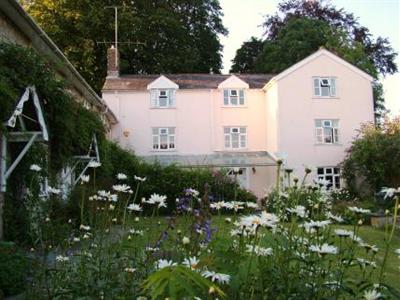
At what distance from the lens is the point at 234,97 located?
103ft

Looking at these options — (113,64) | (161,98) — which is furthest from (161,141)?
(113,64)

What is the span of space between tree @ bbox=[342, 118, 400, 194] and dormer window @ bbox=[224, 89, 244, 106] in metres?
6.97

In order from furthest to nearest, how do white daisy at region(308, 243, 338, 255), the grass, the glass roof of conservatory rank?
the glass roof of conservatory < the grass < white daisy at region(308, 243, 338, 255)

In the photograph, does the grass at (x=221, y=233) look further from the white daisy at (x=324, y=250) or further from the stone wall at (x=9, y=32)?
the stone wall at (x=9, y=32)

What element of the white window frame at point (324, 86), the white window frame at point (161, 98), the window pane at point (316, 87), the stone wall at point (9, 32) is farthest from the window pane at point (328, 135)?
the stone wall at point (9, 32)

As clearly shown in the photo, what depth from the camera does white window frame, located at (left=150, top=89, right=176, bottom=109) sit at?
3117 cm

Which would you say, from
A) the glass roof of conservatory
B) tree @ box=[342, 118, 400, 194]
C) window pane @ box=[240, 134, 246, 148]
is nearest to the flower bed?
tree @ box=[342, 118, 400, 194]

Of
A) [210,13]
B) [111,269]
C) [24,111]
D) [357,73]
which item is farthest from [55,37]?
[111,269]

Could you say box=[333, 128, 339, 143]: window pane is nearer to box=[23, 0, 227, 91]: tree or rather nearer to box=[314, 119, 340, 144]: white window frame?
box=[314, 119, 340, 144]: white window frame

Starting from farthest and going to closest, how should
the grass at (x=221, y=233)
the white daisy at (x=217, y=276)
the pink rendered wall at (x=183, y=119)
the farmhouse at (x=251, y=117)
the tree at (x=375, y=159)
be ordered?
1. the pink rendered wall at (x=183, y=119)
2. the farmhouse at (x=251, y=117)
3. the tree at (x=375, y=159)
4. the grass at (x=221, y=233)
5. the white daisy at (x=217, y=276)

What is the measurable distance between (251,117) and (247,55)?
16866 mm

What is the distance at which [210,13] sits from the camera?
142ft

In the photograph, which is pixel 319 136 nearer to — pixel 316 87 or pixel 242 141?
A: pixel 316 87

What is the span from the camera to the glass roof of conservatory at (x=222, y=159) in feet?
97.0
